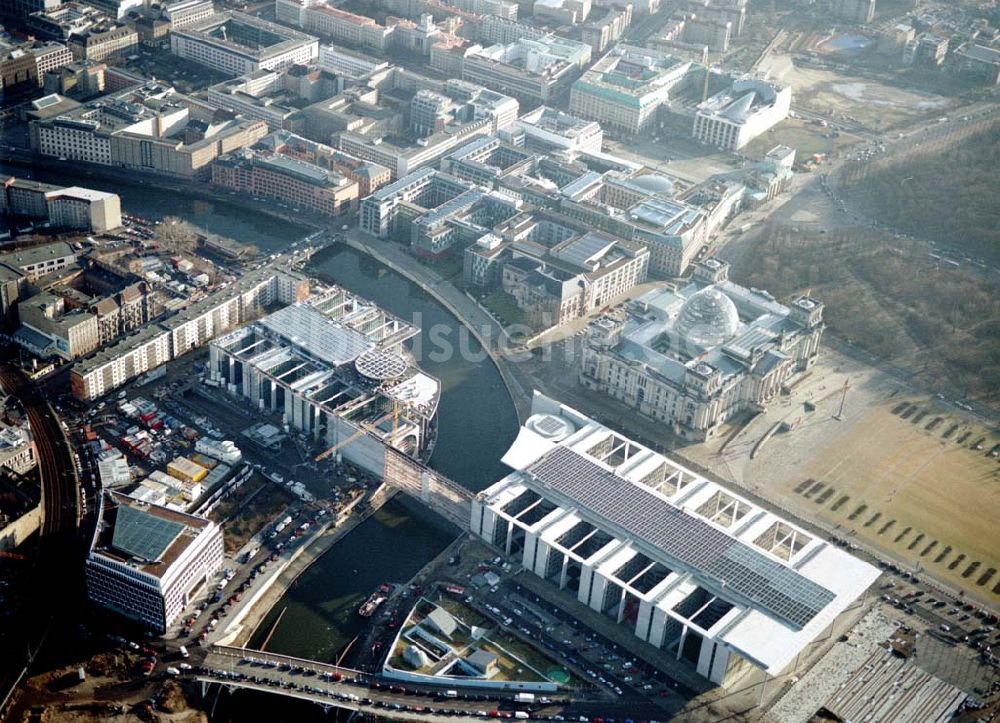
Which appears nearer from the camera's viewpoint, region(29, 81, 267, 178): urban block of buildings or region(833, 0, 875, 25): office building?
region(29, 81, 267, 178): urban block of buildings

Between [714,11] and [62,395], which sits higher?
[714,11]

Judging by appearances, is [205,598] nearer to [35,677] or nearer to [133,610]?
[133,610]

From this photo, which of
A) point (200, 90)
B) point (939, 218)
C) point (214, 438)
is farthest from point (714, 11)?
point (214, 438)

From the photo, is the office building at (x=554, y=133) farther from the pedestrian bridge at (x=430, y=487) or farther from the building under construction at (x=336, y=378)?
the pedestrian bridge at (x=430, y=487)

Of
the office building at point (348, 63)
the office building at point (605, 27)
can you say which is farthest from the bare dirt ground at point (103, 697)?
the office building at point (605, 27)

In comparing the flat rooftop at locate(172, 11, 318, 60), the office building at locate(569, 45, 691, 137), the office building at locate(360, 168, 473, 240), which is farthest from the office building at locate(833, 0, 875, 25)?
the office building at locate(360, 168, 473, 240)

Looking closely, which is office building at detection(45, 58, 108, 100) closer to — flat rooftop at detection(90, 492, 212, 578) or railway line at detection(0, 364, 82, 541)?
railway line at detection(0, 364, 82, 541)
